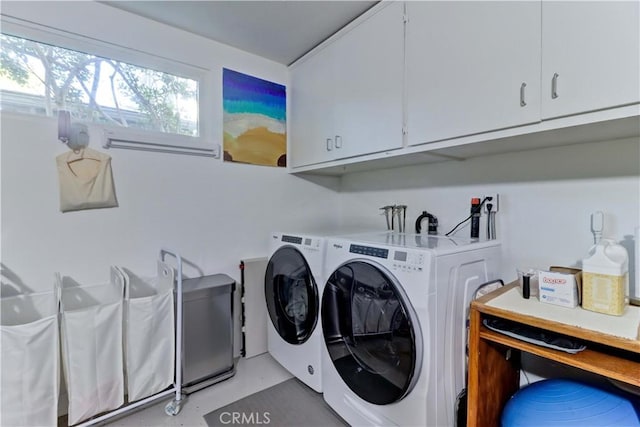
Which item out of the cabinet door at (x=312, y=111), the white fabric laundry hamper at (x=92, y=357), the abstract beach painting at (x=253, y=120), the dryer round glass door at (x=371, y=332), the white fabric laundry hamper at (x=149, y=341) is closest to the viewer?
the dryer round glass door at (x=371, y=332)

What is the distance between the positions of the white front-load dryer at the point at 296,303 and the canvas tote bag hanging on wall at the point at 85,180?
106 cm

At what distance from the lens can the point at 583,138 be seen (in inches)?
50.9

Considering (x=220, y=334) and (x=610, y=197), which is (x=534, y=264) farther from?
(x=220, y=334)

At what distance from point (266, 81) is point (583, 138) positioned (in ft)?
6.83

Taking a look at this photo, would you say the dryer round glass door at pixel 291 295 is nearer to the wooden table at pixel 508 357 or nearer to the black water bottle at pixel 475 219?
the wooden table at pixel 508 357

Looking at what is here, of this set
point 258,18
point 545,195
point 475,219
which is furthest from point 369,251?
point 258,18

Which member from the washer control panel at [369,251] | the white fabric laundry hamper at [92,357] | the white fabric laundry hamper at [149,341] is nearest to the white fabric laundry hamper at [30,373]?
the white fabric laundry hamper at [92,357]

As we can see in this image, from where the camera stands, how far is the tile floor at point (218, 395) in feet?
5.06

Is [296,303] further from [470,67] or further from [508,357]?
[470,67]

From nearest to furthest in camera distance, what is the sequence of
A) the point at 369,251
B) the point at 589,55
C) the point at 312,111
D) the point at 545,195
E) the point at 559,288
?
the point at 589,55, the point at 559,288, the point at 369,251, the point at 545,195, the point at 312,111

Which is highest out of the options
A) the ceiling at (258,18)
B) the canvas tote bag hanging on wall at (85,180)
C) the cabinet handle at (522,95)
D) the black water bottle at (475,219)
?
the ceiling at (258,18)

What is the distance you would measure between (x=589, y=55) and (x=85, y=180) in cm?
239

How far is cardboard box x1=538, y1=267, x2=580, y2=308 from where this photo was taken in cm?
109

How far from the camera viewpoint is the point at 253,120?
231 cm
